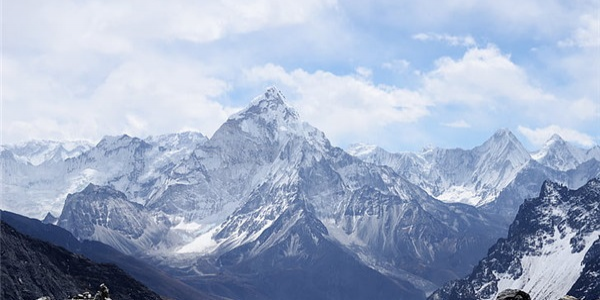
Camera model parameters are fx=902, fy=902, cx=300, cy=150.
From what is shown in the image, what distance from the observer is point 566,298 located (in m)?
110

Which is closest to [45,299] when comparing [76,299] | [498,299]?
[76,299]

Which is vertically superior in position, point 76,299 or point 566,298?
point 566,298

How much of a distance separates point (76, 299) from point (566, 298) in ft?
202

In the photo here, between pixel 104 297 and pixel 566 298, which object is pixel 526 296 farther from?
pixel 104 297

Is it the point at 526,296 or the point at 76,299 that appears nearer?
the point at 526,296

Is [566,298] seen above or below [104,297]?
above

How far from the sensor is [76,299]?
→ 116312 millimetres

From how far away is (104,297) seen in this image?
114 metres

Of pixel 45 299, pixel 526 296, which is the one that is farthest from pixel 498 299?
pixel 45 299

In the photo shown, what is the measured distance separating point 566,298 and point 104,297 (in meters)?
57.4

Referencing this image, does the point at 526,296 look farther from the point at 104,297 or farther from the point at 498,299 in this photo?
the point at 104,297

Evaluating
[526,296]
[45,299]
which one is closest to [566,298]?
[526,296]

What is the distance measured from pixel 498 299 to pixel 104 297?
49.1 metres

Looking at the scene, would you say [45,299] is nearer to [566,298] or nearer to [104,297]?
[104,297]
